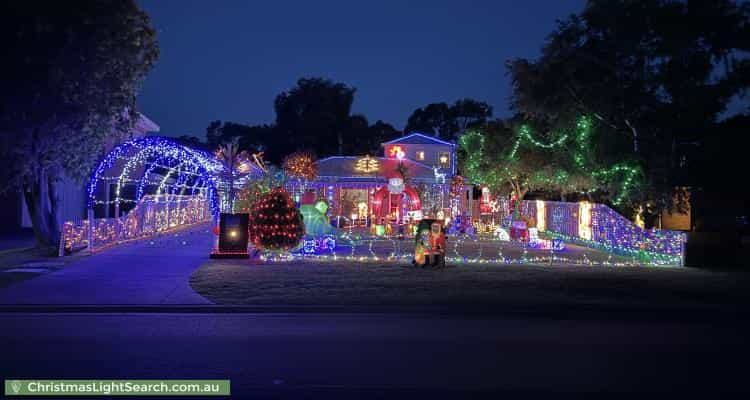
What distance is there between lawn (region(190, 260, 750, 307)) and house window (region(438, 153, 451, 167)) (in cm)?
2848

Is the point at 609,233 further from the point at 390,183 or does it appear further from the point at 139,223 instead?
the point at 139,223

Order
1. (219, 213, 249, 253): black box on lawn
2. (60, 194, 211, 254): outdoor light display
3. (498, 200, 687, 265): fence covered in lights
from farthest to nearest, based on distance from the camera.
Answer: (498, 200, 687, 265): fence covered in lights < (60, 194, 211, 254): outdoor light display < (219, 213, 249, 253): black box on lawn

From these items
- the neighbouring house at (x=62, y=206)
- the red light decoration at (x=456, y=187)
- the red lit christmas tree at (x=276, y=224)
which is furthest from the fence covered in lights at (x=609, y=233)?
the neighbouring house at (x=62, y=206)

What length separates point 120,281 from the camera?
1335 centimetres

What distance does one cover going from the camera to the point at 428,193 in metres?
33.2

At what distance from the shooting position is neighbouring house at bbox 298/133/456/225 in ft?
99.3

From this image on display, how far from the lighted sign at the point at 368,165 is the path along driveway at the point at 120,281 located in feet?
60.1

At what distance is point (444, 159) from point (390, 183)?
704 inches

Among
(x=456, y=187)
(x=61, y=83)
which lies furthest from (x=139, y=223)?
(x=456, y=187)

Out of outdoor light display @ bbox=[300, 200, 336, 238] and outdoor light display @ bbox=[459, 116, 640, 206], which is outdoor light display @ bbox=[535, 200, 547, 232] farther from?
outdoor light display @ bbox=[300, 200, 336, 238]

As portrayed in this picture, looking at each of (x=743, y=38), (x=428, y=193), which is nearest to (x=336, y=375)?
(x=743, y=38)

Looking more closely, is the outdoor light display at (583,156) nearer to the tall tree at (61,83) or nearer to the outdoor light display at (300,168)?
the outdoor light display at (300,168)

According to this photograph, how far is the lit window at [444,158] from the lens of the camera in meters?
45.5

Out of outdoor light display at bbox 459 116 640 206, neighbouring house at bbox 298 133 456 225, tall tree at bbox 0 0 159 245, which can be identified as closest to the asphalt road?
tall tree at bbox 0 0 159 245
